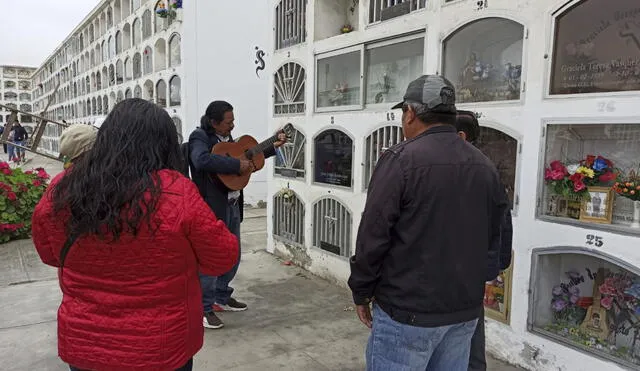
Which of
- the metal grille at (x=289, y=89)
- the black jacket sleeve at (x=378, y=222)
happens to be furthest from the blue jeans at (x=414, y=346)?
the metal grille at (x=289, y=89)

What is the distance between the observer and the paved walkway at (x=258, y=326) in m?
2.72

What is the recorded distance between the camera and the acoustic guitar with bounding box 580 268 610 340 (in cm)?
238

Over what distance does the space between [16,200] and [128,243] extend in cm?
529

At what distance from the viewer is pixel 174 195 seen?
51.5 inches

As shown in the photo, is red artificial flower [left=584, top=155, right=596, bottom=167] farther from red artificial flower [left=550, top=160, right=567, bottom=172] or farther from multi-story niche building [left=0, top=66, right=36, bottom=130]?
multi-story niche building [left=0, top=66, right=36, bottom=130]

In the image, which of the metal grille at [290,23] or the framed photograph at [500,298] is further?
the metal grille at [290,23]

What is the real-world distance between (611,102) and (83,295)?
234 centimetres

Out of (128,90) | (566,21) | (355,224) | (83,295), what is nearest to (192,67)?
(128,90)

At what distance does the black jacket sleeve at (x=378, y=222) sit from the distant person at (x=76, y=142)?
3.13ft

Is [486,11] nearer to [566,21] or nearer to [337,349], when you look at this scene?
[566,21]

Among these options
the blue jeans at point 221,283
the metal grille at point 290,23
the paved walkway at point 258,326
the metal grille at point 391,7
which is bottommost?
the paved walkway at point 258,326

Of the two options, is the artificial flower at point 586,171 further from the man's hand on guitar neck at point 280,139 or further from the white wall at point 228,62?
the white wall at point 228,62

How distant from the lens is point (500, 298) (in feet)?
9.14

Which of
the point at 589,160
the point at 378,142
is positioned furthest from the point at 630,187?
the point at 378,142
